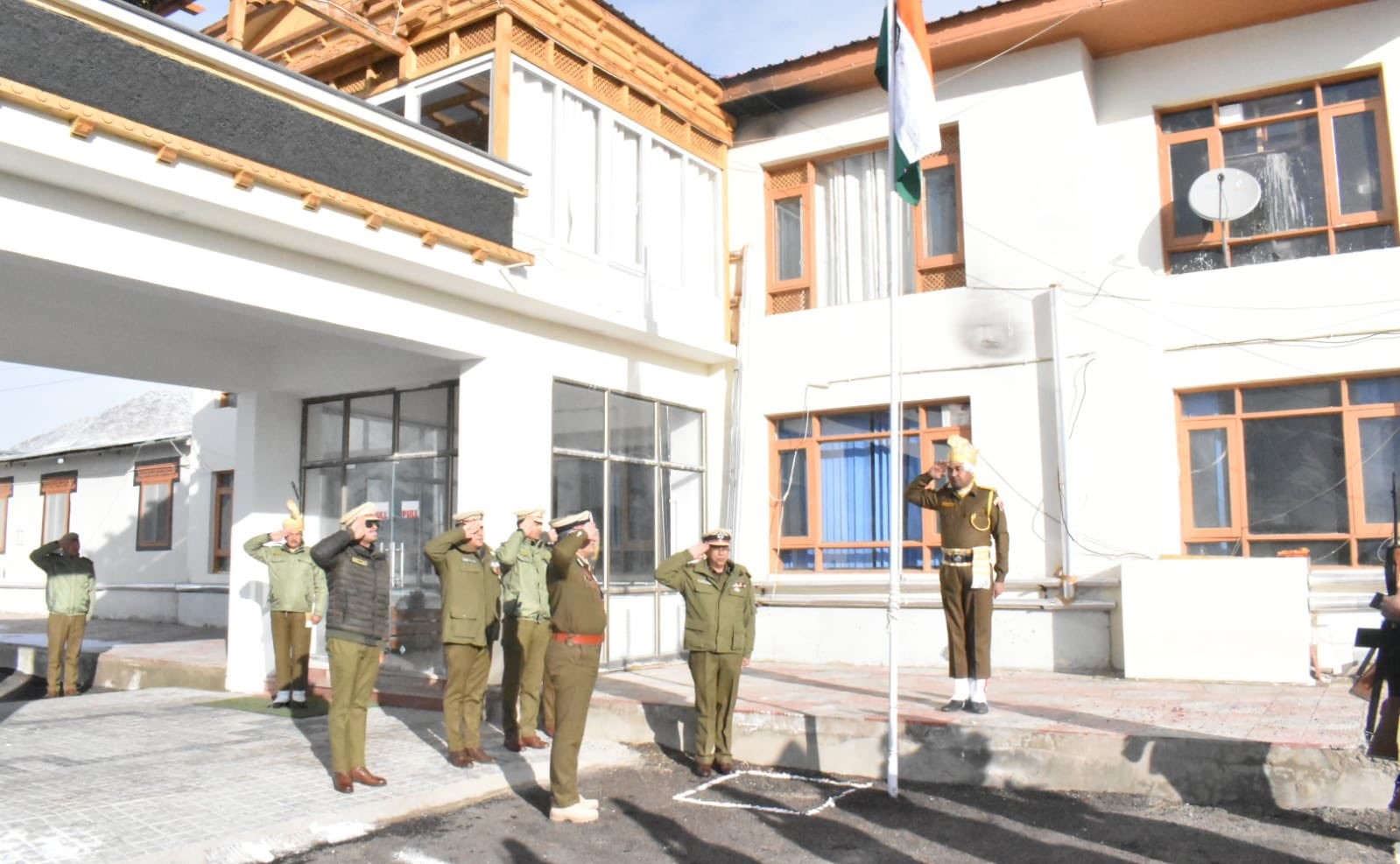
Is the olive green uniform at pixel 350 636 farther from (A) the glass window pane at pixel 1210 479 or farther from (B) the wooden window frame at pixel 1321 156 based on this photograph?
(B) the wooden window frame at pixel 1321 156

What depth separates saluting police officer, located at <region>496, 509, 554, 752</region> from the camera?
28.5ft

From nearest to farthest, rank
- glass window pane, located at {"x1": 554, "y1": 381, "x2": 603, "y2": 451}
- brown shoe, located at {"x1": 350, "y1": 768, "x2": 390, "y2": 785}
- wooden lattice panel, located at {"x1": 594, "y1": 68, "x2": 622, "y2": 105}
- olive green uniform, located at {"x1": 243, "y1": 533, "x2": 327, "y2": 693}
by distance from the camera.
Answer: brown shoe, located at {"x1": 350, "y1": 768, "x2": 390, "y2": 785} → olive green uniform, located at {"x1": 243, "y1": 533, "x2": 327, "y2": 693} → glass window pane, located at {"x1": 554, "y1": 381, "x2": 603, "y2": 451} → wooden lattice panel, located at {"x1": 594, "y1": 68, "x2": 622, "y2": 105}

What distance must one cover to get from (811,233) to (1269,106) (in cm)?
526

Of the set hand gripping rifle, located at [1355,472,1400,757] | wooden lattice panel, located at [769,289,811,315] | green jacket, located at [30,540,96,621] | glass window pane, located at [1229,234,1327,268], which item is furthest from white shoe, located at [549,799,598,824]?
green jacket, located at [30,540,96,621]

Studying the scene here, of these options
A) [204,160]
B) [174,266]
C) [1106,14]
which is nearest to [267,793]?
[174,266]

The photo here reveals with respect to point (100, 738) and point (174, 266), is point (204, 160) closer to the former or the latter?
point (174, 266)

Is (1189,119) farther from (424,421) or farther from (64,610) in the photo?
(64,610)

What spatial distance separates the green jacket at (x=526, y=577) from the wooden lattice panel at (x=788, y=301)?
19.9 feet

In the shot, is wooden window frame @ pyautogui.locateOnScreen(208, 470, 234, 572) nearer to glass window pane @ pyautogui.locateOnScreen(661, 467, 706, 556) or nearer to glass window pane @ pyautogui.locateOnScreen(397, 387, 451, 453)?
glass window pane @ pyautogui.locateOnScreen(397, 387, 451, 453)

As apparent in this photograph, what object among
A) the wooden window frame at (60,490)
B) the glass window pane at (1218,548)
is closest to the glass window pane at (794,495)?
the glass window pane at (1218,548)

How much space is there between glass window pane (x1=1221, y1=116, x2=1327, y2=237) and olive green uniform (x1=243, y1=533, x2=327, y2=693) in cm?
1041

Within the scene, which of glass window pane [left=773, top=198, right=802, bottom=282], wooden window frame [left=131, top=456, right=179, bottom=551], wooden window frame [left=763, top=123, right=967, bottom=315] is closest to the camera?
wooden window frame [left=763, top=123, right=967, bottom=315]

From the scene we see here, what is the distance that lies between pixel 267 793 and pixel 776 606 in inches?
278

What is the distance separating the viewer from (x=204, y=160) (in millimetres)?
7840
